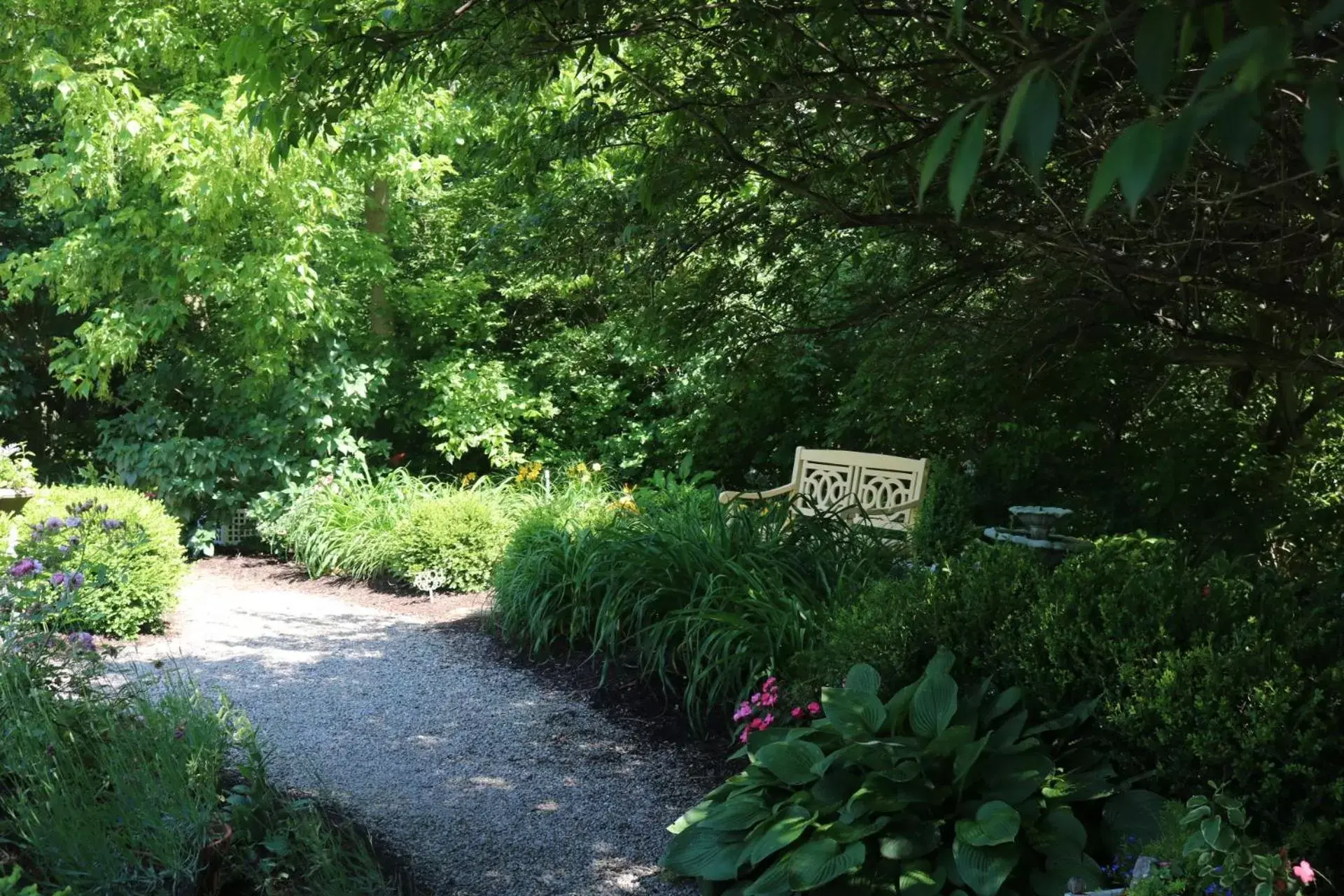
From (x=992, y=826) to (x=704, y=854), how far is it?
842mm

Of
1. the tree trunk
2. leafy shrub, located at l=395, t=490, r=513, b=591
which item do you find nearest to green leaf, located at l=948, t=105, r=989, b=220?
leafy shrub, located at l=395, t=490, r=513, b=591

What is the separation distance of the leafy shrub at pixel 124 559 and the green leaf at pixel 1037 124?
545cm

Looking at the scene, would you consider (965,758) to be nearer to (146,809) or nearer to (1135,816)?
(1135,816)

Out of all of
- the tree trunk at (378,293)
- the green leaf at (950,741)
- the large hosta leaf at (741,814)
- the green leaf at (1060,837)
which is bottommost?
the large hosta leaf at (741,814)

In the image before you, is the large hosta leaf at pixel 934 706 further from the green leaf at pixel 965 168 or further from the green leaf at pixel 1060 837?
the green leaf at pixel 965 168

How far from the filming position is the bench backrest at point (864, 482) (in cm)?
696

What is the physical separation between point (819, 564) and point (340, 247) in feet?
18.2

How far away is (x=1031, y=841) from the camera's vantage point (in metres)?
2.85

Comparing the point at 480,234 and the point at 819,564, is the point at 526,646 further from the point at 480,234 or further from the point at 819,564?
the point at 480,234

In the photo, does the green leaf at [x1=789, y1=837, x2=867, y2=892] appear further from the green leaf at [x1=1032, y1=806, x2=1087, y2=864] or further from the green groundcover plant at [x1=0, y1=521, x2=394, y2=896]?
the green groundcover plant at [x1=0, y1=521, x2=394, y2=896]

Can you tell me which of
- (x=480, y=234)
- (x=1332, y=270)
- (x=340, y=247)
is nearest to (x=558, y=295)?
(x=340, y=247)

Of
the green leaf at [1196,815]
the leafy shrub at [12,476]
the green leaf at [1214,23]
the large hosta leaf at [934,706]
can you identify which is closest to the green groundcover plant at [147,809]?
the large hosta leaf at [934,706]

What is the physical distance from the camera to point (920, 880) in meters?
2.78

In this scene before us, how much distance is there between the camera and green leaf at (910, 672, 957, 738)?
311 centimetres
